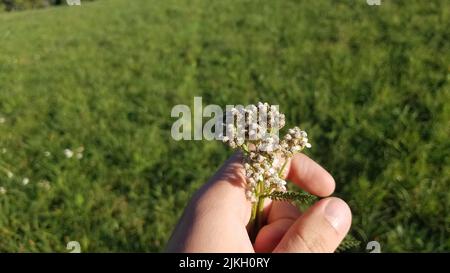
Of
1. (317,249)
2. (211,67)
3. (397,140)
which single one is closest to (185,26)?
(211,67)

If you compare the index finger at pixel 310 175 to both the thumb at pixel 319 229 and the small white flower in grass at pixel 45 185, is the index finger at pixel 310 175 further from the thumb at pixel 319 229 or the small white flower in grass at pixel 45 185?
the small white flower in grass at pixel 45 185

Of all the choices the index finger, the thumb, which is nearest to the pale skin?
the thumb

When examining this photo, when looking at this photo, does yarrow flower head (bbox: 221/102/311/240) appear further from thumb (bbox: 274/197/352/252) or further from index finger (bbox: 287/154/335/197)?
index finger (bbox: 287/154/335/197)

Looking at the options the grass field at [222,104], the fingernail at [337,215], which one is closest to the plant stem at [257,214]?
the fingernail at [337,215]

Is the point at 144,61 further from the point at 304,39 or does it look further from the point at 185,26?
the point at 304,39

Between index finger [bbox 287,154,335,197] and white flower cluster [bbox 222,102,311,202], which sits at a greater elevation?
white flower cluster [bbox 222,102,311,202]
